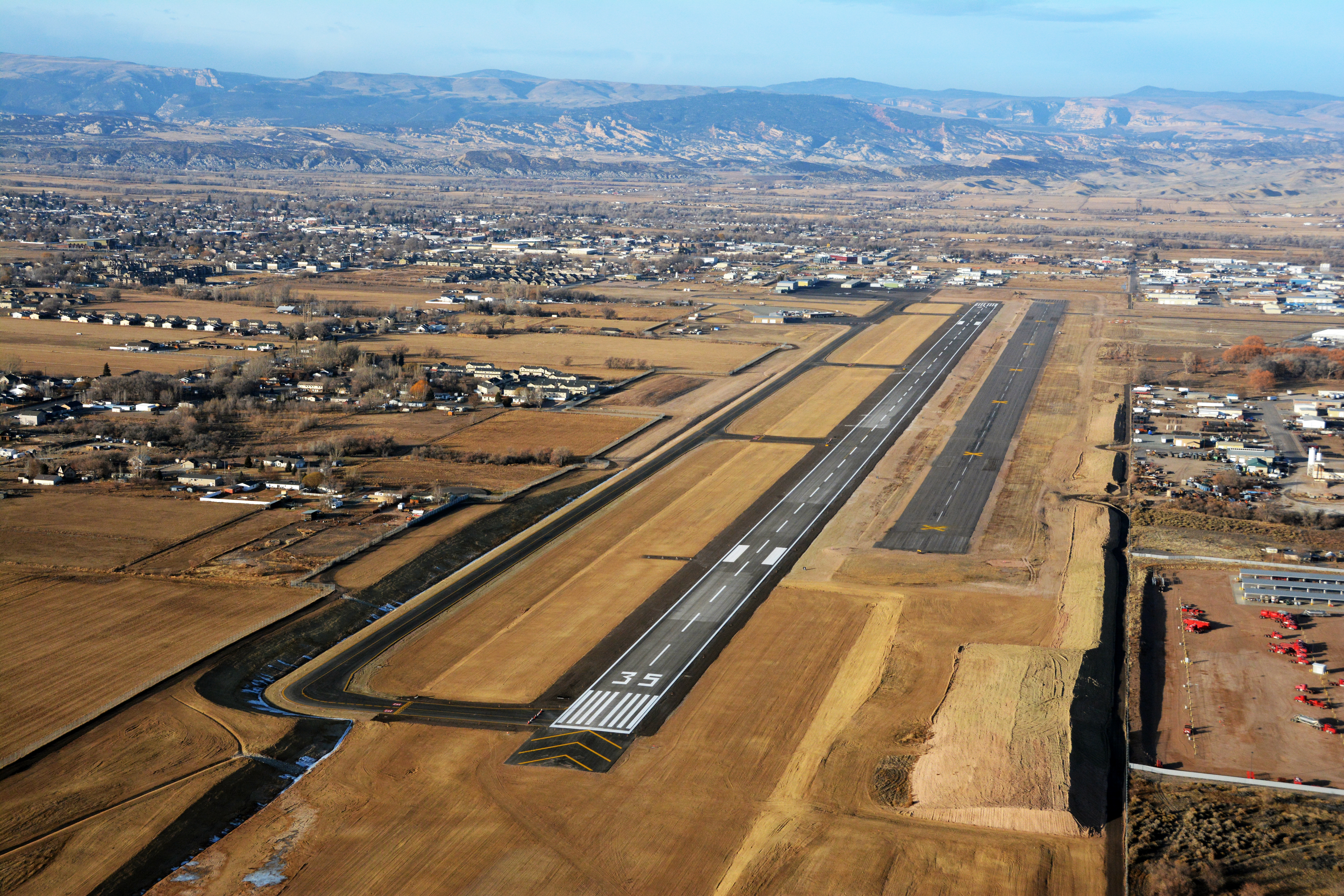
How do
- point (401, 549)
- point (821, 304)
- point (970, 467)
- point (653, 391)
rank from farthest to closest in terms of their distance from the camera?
point (821, 304) → point (653, 391) → point (970, 467) → point (401, 549)

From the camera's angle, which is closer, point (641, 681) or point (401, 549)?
point (641, 681)

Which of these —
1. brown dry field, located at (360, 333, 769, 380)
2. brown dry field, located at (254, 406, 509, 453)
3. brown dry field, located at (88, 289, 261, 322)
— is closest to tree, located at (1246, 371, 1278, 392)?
brown dry field, located at (360, 333, 769, 380)

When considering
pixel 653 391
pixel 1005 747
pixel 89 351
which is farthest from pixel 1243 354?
pixel 89 351

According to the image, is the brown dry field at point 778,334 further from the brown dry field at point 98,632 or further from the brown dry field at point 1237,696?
the brown dry field at point 98,632

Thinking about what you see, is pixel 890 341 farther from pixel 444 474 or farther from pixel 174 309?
pixel 174 309

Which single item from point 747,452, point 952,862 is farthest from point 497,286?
point 952,862

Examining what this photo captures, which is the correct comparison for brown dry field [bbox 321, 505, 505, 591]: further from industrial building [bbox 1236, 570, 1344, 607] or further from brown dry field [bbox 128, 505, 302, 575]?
industrial building [bbox 1236, 570, 1344, 607]
